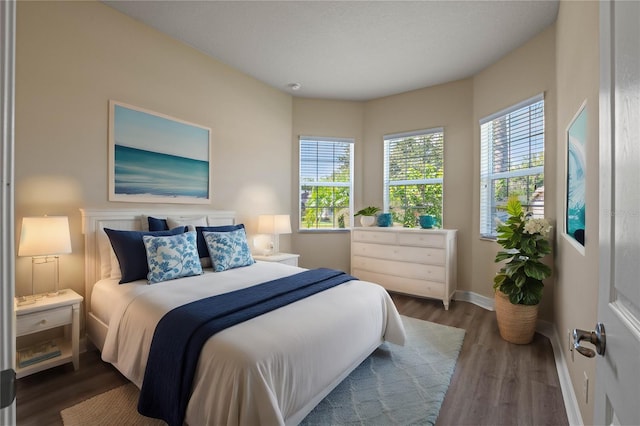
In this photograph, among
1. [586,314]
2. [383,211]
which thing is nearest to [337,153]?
[383,211]

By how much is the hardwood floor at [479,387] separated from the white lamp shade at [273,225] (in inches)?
81.5

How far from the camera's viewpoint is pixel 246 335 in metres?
1.56

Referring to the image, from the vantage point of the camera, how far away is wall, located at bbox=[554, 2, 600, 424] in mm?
1446

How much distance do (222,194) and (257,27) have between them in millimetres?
1853

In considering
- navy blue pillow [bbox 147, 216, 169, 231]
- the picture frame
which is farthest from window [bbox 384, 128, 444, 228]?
navy blue pillow [bbox 147, 216, 169, 231]

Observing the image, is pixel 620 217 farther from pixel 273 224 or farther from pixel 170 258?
pixel 273 224

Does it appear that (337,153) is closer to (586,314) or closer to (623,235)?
(586,314)

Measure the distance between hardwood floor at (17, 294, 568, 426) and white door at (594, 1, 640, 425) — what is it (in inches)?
53.3

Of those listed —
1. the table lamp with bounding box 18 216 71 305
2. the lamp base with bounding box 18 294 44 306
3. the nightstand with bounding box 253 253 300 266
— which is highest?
the table lamp with bounding box 18 216 71 305

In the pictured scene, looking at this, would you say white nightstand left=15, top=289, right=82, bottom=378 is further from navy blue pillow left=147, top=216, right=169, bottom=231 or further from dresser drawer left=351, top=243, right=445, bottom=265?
dresser drawer left=351, top=243, right=445, bottom=265

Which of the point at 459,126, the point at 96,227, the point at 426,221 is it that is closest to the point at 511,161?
the point at 459,126

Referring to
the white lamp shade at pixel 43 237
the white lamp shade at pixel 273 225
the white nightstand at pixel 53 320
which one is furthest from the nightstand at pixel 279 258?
the white lamp shade at pixel 43 237

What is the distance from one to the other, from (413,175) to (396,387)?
10.4 feet

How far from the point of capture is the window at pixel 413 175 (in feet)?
14.3
